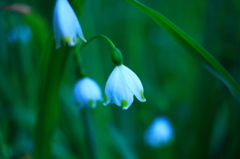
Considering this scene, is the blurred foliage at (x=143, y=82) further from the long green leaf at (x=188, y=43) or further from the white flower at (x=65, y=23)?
the long green leaf at (x=188, y=43)

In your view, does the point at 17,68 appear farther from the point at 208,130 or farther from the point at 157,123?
the point at 208,130

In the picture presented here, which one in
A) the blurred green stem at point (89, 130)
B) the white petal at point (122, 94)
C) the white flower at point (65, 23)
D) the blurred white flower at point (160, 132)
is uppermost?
the white flower at point (65, 23)

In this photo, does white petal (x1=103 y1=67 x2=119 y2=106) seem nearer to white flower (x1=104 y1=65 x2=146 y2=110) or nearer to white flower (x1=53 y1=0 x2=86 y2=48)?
white flower (x1=104 y1=65 x2=146 y2=110)

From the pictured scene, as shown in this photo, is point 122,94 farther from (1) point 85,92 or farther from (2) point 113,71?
(1) point 85,92

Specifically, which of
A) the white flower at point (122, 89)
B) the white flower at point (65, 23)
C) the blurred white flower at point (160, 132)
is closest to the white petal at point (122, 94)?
the white flower at point (122, 89)

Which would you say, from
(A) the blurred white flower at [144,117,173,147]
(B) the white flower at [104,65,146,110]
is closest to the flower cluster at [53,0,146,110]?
(B) the white flower at [104,65,146,110]

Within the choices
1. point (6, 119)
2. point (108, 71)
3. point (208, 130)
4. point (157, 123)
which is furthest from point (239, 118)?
point (6, 119)
